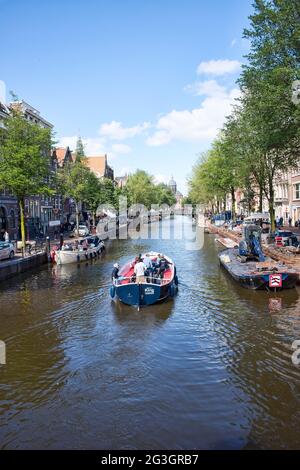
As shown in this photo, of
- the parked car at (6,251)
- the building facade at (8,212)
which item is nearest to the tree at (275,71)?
the parked car at (6,251)

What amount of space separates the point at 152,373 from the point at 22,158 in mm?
27184

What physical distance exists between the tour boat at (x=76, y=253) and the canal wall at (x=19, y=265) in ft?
4.83

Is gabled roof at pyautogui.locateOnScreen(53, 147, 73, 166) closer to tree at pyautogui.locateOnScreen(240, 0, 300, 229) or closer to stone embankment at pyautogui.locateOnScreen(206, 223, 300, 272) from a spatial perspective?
stone embankment at pyautogui.locateOnScreen(206, 223, 300, 272)

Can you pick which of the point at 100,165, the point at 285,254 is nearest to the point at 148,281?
the point at 285,254

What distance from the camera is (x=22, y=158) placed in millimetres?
34688

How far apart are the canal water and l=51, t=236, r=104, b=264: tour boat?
12.8m

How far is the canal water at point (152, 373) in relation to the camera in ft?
29.6

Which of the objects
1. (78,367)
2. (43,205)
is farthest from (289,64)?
(43,205)

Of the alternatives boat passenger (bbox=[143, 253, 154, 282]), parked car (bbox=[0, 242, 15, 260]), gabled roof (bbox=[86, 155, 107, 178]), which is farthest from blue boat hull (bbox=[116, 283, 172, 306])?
→ gabled roof (bbox=[86, 155, 107, 178])

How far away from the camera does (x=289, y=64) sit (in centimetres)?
2295

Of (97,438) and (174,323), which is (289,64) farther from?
(97,438)

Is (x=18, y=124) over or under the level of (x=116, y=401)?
over

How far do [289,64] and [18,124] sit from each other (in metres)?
23.3
